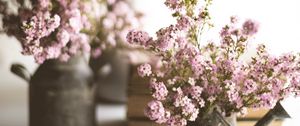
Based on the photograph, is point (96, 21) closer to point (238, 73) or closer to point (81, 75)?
point (81, 75)

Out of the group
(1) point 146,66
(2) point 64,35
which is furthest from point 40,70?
(1) point 146,66

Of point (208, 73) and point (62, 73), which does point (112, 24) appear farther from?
point (208, 73)

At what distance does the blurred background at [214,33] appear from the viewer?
39.4 inches

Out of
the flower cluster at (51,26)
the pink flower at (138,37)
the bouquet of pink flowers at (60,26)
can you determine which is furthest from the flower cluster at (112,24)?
the pink flower at (138,37)

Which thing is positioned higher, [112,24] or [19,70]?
[112,24]

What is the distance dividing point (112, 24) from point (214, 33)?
294 mm

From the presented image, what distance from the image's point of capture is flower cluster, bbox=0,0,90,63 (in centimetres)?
79

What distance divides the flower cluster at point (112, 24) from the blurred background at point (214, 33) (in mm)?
64

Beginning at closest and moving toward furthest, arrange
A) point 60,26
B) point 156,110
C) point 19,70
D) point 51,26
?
point 156,110 < point 51,26 < point 60,26 < point 19,70

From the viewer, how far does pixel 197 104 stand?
2.25ft

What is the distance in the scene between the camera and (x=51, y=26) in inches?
30.5

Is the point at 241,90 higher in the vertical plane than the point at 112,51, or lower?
lower

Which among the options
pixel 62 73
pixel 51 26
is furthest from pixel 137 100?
pixel 51 26

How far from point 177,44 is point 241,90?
4.4 inches
